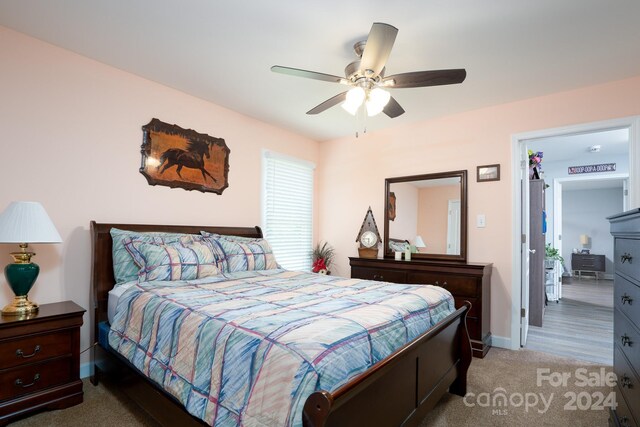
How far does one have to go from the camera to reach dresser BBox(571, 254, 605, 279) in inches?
320

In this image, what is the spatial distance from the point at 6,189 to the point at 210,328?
2.01 metres

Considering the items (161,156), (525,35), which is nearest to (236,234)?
(161,156)

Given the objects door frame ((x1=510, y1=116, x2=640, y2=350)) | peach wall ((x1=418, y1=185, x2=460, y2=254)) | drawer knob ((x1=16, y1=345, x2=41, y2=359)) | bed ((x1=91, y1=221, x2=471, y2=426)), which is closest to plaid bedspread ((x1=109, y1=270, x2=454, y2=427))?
bed ((x1=91, y1=221, x2=471, y2=426))

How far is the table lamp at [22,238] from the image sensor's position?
6.53 ft

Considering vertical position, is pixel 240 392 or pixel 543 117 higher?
pixel 543 117

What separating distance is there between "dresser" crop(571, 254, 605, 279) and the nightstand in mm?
10446

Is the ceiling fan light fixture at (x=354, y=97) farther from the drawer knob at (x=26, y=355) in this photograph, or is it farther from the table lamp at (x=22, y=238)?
the drawer knob at (x=26, y=355)

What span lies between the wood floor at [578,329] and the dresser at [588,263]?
2.59m

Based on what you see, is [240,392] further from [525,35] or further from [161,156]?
[525,35]

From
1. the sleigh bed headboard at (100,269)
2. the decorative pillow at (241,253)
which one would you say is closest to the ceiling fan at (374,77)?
the decorative pillow at (241,253)

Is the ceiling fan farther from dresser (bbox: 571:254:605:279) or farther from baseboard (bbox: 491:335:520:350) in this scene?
dresser (bbox: 571:254:605:279)

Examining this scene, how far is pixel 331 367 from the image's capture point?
3.82ft

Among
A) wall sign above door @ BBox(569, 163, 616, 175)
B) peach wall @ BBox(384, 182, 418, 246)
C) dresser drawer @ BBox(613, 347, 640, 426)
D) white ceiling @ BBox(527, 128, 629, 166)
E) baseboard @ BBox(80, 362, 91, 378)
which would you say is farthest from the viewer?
wall sign above door @ BBox(569, 163, 616, 175)

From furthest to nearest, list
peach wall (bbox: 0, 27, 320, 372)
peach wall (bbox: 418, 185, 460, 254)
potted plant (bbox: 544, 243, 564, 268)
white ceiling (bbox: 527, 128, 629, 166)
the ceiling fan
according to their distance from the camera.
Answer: potted plant (bbox: 544, 243, 564, 268) → white ceiling (bbox: 527, 128, 629, 166) → peach wall (bbox: 418, 185, 460, 254) → peach wall (bbox: 0, 27, 320, 372) → the ceiling fan
